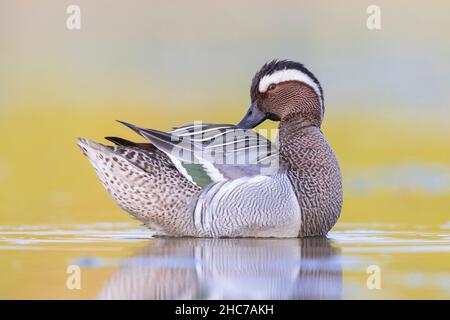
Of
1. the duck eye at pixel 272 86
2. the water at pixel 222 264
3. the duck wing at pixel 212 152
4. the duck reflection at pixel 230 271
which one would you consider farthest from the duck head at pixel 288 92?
the duck reflection at pixel 230 271

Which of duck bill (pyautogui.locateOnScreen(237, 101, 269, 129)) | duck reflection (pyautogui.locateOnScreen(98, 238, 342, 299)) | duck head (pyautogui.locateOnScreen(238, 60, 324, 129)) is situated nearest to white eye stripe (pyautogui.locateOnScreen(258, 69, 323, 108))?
duck head (pyautogui.locateOnScreen(238, 60, 324, 129))

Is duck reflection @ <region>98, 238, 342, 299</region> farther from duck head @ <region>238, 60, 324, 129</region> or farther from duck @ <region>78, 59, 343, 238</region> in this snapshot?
duck head @ <region>238, 60, 324, 129</region>

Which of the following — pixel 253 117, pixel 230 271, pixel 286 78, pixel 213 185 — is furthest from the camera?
pixel 253 117

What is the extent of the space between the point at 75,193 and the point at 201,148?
3.35 m

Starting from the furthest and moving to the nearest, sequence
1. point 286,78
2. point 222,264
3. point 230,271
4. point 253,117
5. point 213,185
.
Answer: point 253,117
point 286,78
point 213,185
point 222,264
point 230,271

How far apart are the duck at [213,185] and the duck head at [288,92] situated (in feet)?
1.71

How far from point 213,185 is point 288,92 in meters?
1.19

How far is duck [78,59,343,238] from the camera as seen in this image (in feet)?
29.4

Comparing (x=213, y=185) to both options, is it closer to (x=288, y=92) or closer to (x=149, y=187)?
(x=149, y=187)

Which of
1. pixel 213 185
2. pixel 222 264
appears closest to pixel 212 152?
pixel 213 185

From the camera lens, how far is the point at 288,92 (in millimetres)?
9773

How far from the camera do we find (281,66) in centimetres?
971
